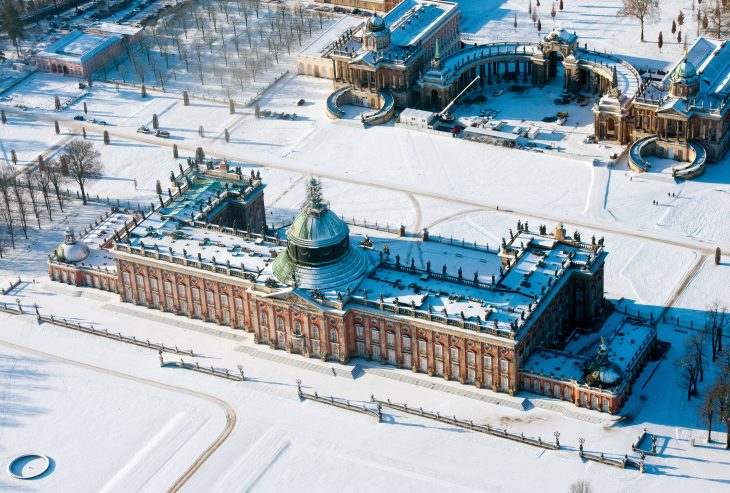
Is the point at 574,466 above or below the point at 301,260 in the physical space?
below

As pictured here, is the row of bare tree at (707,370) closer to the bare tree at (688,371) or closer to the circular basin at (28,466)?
the bare tree at (688,371)

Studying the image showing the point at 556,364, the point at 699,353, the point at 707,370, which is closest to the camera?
the point at 699,353

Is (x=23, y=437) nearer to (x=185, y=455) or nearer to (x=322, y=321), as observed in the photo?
(x=185, y=455)

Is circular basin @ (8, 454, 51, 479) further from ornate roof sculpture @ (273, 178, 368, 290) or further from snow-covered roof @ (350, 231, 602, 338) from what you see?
snow-covered roof @ (350, 231, 602, 338)

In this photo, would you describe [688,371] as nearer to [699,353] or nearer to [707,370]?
[699,353]

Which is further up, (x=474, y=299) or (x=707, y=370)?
(x=474, y=299)

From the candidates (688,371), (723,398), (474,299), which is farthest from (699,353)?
(474,299)

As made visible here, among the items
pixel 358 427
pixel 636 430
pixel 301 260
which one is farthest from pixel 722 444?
pixel 301 260

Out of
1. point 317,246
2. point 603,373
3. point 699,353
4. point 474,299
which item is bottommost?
point 699,353

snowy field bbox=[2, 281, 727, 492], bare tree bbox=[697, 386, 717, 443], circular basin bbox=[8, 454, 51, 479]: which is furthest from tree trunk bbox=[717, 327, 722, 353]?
circular basin bbox=[8, 454, 51, 479]
